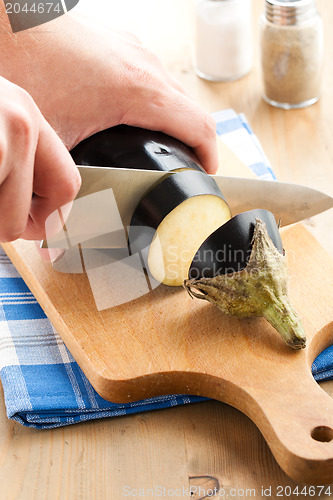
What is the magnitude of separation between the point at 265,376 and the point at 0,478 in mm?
500

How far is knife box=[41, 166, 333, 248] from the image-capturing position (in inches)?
53.6

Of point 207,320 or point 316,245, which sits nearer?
point 207,320

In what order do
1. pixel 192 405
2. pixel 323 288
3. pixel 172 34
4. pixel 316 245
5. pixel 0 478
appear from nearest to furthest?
pixel 0 478
pixel 192 405
pixel 323 288
pixel 316 245
pixel 172 34

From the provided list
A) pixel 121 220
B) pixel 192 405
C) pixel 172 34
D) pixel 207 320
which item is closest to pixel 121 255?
pixel 121 220

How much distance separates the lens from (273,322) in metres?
1.26

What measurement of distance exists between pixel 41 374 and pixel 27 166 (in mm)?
458

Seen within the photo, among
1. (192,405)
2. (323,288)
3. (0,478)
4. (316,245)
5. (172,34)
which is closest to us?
(0,478)

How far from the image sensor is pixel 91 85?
1.46 metres

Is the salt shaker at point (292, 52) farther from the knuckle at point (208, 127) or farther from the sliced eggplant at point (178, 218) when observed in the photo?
the sliced eggplant at point (178, 218)

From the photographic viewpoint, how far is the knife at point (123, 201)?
1360 millimetres

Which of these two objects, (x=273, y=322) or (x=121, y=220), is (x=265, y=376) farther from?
(x=121, y=220)

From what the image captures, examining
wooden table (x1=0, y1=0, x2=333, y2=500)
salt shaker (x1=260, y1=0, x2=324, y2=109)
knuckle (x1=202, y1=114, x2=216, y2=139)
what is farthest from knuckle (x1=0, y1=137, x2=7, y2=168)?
salt shaker (x1=260, y1=0, x2=324, y2=109)
